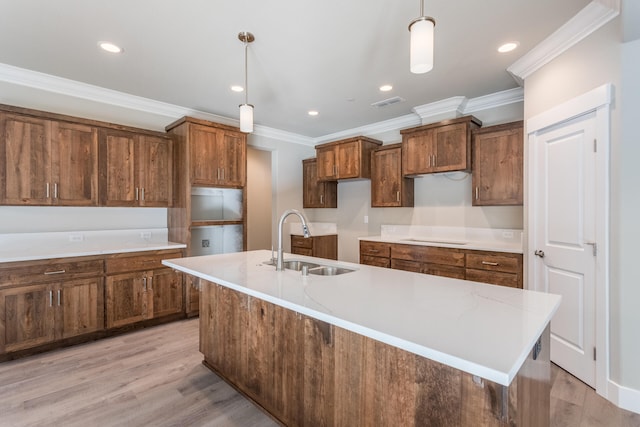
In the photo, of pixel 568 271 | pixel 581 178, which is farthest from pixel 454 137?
pixel 568 271

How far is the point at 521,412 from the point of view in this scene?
1.09 meters

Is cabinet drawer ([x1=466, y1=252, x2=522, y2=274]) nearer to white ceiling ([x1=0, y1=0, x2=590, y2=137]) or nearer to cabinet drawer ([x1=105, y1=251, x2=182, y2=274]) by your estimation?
white ceiling ([x1=0, y1=0, x2=590, y2=137])

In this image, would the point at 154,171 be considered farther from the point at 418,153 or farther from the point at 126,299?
the point at 418,153

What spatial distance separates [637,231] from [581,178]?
546 millimetres

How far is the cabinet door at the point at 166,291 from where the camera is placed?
3467mm

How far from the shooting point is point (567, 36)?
237 cm

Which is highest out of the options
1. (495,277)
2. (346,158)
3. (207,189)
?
(346,158)

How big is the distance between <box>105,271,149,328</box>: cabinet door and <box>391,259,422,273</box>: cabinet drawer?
2.98 meters

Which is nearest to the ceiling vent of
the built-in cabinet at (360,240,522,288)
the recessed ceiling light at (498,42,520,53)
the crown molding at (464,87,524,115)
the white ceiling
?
the white ceiling

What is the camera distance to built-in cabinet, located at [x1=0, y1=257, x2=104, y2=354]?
265 cm

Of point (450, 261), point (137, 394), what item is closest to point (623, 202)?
point (450, 261)

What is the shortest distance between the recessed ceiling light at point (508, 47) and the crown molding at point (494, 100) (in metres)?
1.02

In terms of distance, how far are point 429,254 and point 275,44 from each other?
279 centimetres

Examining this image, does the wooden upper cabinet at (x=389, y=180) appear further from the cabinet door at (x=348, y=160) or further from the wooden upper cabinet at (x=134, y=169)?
the wooden upper cabinet at (x=134, y=169)
